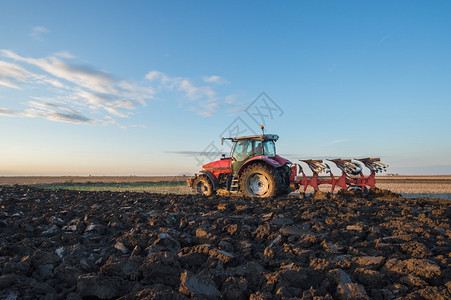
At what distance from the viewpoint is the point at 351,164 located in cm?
1016

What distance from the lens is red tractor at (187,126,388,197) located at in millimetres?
9875

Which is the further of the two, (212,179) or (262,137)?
(212,179)

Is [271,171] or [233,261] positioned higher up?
[271,171]

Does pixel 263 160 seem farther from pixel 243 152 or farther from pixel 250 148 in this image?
pixel 243 152

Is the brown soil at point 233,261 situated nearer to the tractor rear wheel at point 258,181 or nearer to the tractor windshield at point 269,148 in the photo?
the tractor rear wheel at point 258,181

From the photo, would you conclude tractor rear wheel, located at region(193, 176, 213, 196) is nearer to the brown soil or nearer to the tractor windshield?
the tractor windshield

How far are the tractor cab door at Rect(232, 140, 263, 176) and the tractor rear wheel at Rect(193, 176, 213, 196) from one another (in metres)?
1.25

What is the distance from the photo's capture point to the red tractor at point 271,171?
988cm

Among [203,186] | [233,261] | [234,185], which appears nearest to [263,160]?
[234,185]

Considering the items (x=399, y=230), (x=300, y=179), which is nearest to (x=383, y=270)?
(x=399, y=230)

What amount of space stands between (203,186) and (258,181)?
9.31 feet

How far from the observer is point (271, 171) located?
9.72m

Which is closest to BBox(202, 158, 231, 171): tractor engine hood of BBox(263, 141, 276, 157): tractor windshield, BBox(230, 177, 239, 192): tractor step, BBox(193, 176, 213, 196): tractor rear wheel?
BBox(193, 176, 213, 196): tractor rear wheel

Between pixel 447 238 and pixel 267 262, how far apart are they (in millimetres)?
A: 3161
